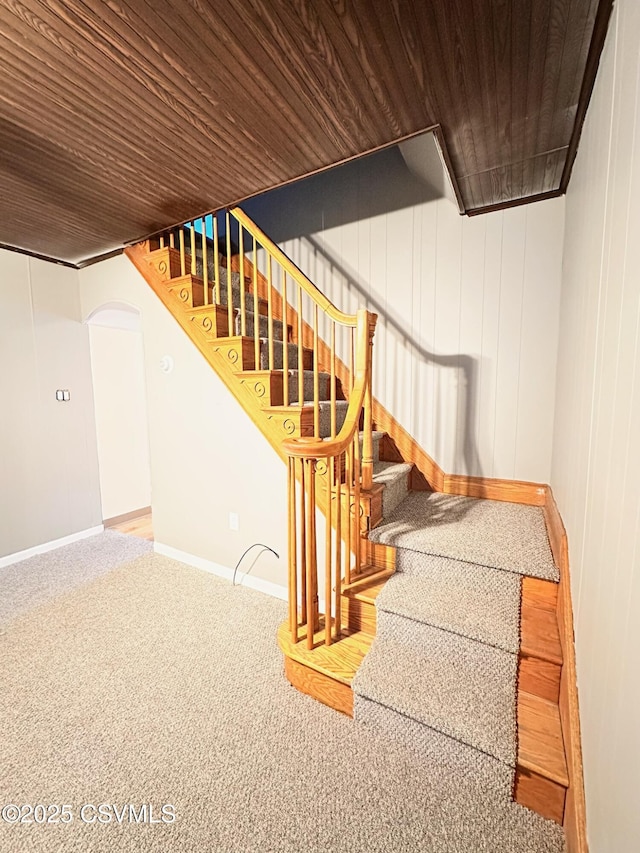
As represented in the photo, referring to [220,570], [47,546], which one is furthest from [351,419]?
[47,546]

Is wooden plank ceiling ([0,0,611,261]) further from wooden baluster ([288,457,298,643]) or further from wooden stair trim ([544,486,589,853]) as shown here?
wooden stair trim ([544,486,589,853])

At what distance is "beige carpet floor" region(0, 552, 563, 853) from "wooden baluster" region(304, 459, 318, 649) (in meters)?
0.32

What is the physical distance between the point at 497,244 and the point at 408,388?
103cm

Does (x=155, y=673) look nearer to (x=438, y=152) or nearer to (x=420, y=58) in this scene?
(x=420, y=58)

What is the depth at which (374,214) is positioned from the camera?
8.36 feet

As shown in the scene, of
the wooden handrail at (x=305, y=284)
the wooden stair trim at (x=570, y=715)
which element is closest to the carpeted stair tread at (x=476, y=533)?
the wooden stair trim at (x=570, y=715)

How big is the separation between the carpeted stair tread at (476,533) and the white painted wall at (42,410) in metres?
2.96

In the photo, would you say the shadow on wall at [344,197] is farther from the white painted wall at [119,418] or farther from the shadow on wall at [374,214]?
the white painted wall at [119,418]

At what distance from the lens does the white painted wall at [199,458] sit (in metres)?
2.37

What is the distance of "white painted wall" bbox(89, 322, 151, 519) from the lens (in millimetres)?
3643

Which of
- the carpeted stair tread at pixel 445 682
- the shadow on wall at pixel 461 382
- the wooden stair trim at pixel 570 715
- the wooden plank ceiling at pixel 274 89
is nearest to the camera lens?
the wooden stair trim at pixel 570 715

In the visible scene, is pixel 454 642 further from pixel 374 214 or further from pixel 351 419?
pixel 374 214

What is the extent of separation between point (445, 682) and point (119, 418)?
3819mm

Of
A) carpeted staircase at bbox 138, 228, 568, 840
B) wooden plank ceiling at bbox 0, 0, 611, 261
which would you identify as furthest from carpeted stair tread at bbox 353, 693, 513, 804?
wooden plank ceiling at bbox 0, 0, 611, 261
